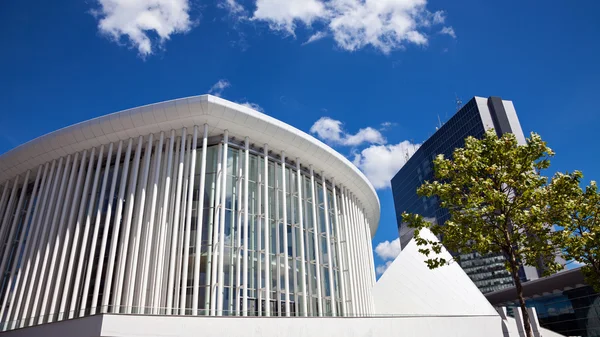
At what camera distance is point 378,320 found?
2025 cm

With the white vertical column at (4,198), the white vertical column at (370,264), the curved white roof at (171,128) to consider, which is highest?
the curved white roof at (171,128)

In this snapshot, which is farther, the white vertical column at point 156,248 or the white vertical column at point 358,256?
the white vertical column at point 358,256

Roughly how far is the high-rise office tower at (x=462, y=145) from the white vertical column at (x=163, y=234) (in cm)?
5794

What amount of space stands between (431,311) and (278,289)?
11.3 metres

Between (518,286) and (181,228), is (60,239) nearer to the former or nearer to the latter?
(181,228)

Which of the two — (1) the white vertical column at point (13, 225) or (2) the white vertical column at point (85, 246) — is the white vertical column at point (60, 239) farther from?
(1) the white vertical column at point (13, 225)

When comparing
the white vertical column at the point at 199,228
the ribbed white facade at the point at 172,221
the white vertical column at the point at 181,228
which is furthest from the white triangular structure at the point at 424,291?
the white vertical column at the point at 181,228

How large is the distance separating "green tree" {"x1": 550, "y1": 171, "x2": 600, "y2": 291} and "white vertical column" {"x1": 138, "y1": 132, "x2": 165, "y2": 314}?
19.5 metres

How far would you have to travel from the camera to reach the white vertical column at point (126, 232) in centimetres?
2309

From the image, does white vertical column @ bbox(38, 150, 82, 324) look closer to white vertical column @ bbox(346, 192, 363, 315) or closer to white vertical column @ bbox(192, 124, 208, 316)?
white vertical column @ bbox(192, 124, 208, 316)

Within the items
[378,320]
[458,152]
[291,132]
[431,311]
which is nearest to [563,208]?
[458,152]

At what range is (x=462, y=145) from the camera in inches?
4028

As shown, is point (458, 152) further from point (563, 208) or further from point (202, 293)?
point (202, 293)

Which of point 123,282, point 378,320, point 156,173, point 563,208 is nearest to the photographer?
point 563,208
